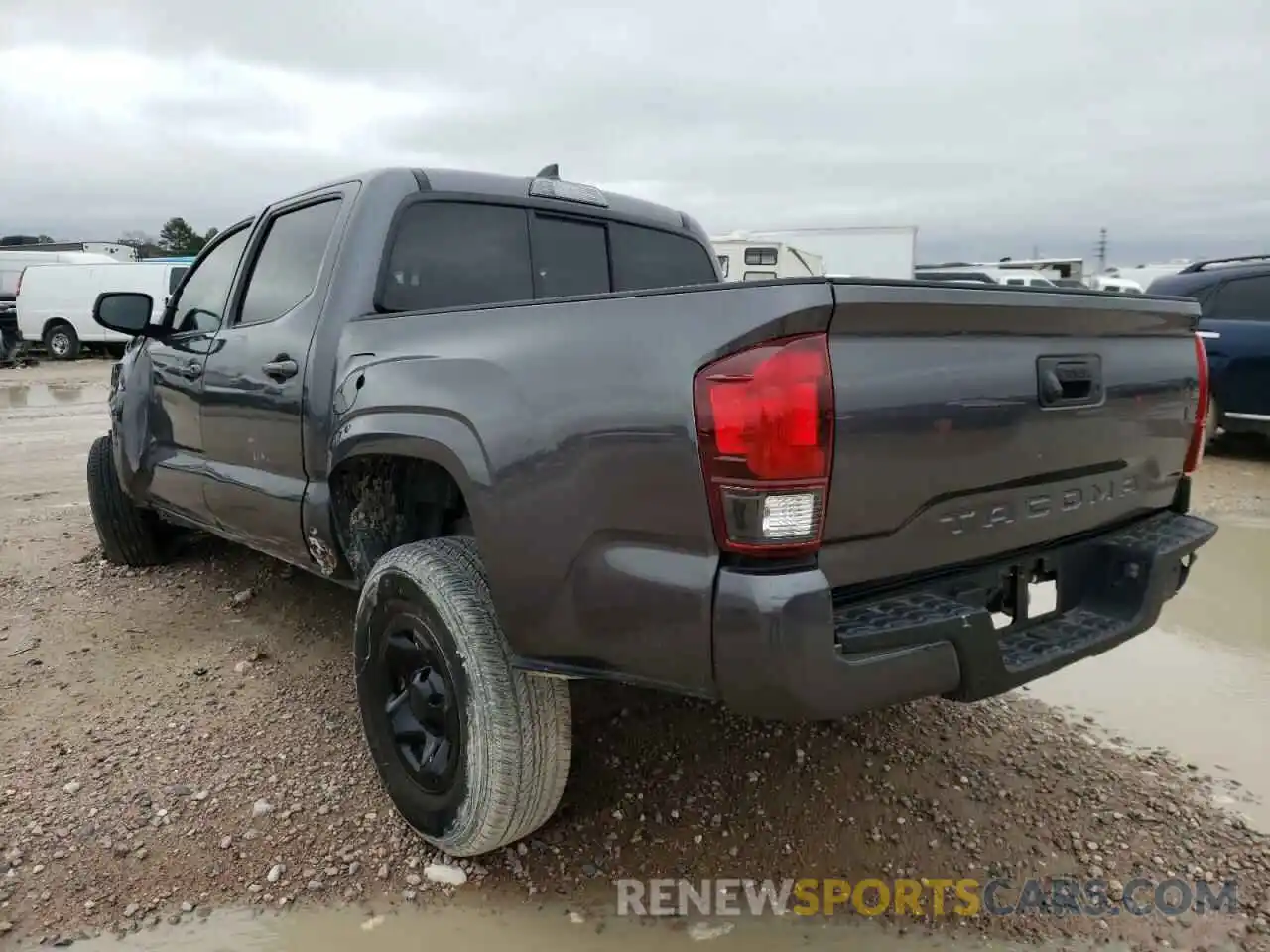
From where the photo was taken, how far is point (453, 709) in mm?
2309

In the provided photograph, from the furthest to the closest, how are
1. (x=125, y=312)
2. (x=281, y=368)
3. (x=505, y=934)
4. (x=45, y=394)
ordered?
(x=45, y=394) < (x=125, y=312) < (x=281, y=368) < (x=505, y=934)

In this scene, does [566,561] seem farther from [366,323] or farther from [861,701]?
[366,323]

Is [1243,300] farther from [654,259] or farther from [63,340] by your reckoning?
[63,340]

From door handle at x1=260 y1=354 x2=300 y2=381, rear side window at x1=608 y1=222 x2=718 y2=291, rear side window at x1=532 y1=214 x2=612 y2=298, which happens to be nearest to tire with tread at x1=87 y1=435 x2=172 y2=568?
door handle at x1=260 y1=354 x2=300 y2=381

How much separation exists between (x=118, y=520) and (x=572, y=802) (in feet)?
10.7

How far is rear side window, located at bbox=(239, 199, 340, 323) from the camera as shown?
3.20 m

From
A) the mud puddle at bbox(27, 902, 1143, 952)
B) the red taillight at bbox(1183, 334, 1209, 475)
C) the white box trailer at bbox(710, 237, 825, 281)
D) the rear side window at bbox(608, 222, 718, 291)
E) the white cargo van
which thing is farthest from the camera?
the white cargo van

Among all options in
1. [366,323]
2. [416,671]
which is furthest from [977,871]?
[366,323]

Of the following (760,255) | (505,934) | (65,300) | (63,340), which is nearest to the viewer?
(505,934)

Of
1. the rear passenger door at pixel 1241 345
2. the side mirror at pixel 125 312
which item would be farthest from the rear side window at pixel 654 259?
the rear passenger door at pixel 1241 345

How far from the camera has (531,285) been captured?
132 inches

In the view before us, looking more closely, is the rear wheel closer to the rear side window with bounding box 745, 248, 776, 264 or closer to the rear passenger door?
the rear side window with bounding box 745, 248, 776, 264

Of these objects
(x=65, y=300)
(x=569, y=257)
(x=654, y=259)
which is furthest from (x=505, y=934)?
(x=65, y=300)

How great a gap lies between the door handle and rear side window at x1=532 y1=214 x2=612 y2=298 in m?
0.89
